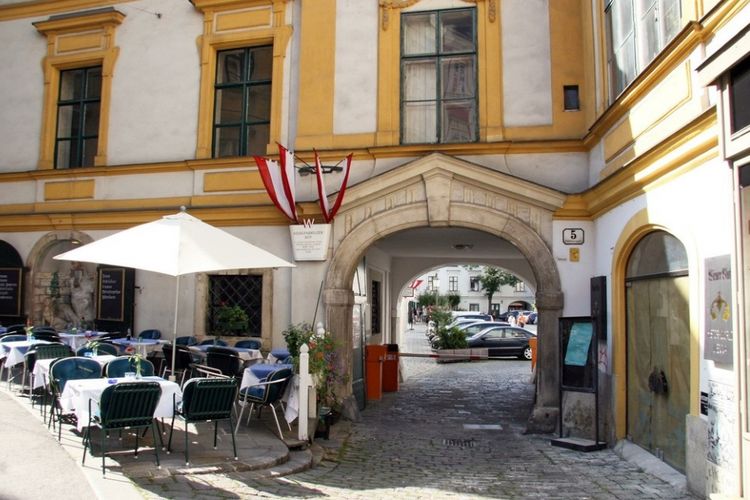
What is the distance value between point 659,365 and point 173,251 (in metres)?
5.53

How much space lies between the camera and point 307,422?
8109 mm

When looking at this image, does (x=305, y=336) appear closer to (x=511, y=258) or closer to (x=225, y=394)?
(x=225, y=394)

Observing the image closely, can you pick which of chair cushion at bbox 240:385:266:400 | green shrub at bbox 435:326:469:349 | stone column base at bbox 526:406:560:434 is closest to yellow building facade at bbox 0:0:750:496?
stone column base at bbox 526:406:560:434

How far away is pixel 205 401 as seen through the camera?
21.3 feet

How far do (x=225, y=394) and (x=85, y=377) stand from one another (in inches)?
72.0

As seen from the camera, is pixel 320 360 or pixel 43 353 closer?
pixel 43 353

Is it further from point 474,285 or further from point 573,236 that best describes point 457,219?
point 474,285

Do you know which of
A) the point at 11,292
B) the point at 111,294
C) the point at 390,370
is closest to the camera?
the point at 111,294

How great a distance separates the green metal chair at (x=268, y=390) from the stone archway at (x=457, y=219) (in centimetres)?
232

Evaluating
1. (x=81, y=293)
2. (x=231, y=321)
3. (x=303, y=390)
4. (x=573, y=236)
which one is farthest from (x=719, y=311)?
(x=81, y=293)

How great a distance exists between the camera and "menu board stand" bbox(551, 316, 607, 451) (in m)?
8.26

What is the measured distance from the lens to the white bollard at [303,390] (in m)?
7.84

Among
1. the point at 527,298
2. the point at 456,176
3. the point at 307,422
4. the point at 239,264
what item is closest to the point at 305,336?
the point at 307,422

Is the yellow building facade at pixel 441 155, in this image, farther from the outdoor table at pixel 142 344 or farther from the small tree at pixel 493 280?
the small tree at pixel 493 280
